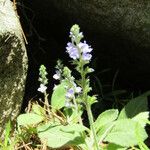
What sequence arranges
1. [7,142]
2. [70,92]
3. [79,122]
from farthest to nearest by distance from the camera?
[7,142], [79,122], [70,92]

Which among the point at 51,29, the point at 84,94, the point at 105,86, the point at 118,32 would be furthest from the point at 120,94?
the point at 84,94

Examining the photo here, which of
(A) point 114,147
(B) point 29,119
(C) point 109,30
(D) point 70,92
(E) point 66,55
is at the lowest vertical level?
(A) point 114,147

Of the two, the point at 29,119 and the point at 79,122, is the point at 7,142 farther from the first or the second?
the point at 79,122

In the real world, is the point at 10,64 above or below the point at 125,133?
above

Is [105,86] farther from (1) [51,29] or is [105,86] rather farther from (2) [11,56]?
(2) [11,56]

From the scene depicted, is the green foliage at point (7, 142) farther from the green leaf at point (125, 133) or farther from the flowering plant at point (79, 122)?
the green leaf at point (125, 133)

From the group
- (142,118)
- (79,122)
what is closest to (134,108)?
(142,118)

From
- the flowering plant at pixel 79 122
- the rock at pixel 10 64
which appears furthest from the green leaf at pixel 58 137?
the rock at pixel 10 64
